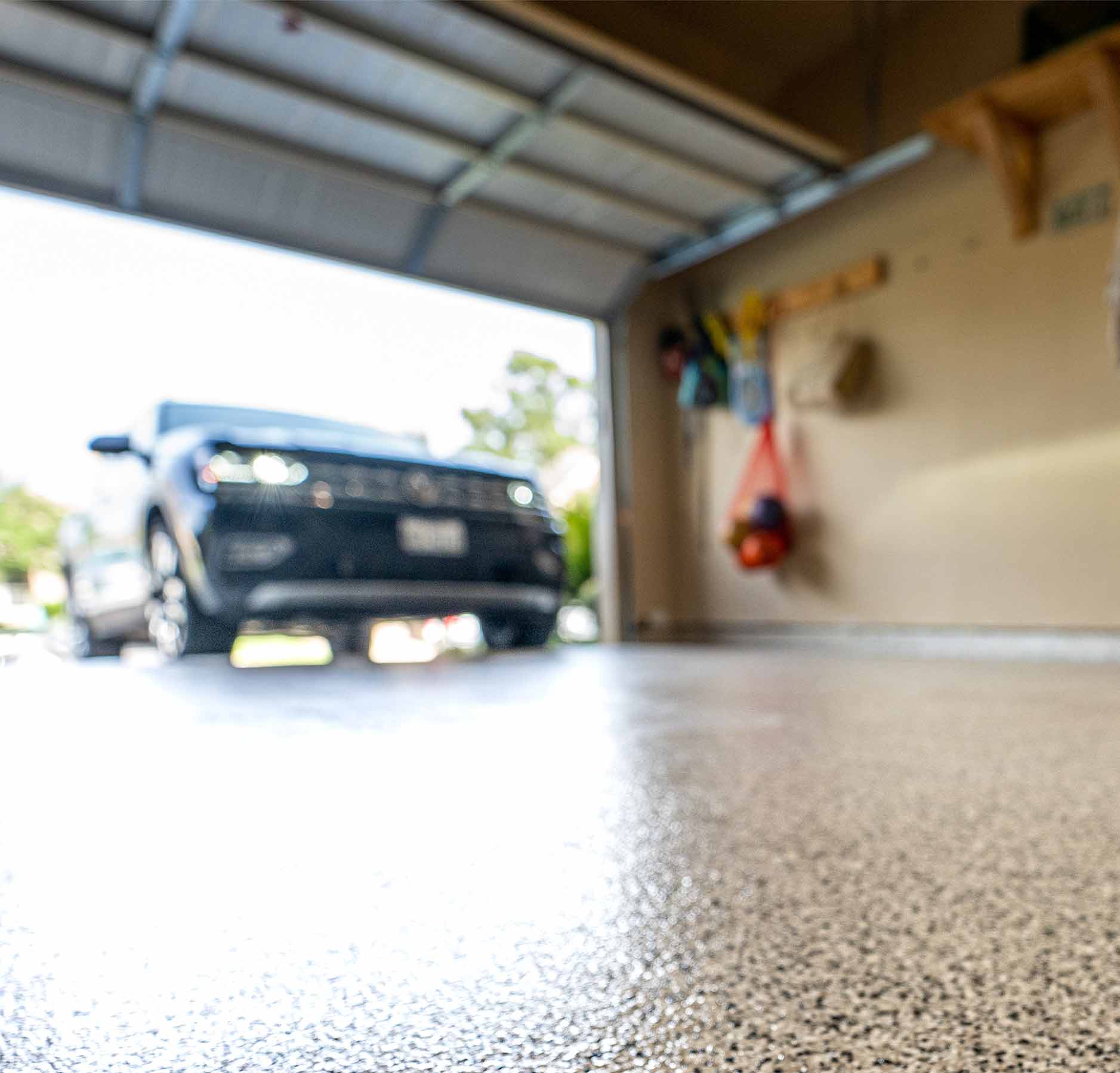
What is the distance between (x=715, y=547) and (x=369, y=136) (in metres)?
3.30

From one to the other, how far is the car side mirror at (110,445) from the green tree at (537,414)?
956 cm

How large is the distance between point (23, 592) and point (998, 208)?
1342 cm

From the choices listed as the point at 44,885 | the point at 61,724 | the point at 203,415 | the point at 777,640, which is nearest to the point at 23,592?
the point at 203,415

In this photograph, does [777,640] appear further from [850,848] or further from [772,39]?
[850,848]

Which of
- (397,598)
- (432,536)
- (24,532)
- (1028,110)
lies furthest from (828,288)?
(24,532)

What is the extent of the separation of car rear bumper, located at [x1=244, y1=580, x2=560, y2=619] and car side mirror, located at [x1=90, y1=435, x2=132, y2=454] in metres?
1.11

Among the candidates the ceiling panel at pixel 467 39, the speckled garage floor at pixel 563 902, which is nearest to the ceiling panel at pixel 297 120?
the ceiling panel at pixel 467 39

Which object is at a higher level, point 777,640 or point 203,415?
point 203,415

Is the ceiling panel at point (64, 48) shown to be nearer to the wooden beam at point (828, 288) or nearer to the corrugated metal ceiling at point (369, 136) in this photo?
the corrugated metal ceiling at point (369, 136)

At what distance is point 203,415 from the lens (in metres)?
4.04

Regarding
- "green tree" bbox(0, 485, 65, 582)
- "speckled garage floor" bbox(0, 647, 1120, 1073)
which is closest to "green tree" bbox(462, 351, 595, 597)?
"green tree" bbox(0, 485, 65, 582)

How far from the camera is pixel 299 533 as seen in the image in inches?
131

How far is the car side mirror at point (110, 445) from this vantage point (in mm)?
3742

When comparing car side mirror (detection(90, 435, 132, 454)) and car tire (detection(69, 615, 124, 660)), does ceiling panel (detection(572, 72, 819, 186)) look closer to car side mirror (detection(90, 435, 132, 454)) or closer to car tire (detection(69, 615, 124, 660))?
car side mirror (detection(90, 435, 132, 454))
